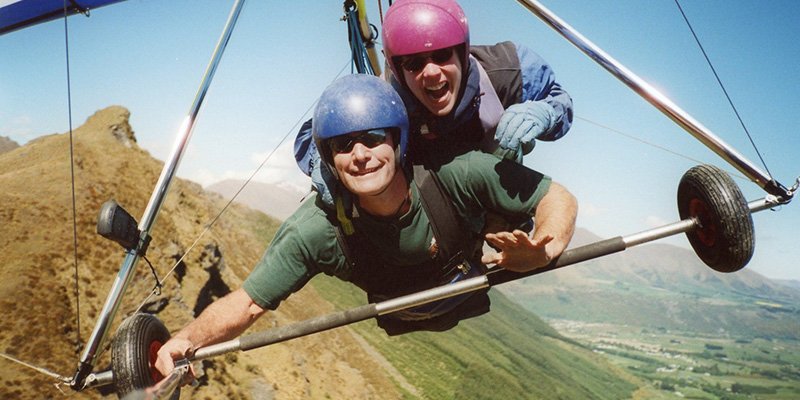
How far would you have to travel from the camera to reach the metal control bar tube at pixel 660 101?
9.42ft

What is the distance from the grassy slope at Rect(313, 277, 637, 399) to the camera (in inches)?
2410

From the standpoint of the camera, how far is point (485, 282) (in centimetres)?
231

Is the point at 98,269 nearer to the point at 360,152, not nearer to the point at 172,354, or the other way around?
the point at 172,354

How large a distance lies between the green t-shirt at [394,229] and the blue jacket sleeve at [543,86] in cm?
68

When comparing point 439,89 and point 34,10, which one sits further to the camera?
Result: point 34,10

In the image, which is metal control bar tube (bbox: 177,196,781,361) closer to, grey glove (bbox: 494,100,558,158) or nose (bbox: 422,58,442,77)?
grey glove (bbox: 494,100,558,158)

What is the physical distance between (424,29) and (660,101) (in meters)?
1.74

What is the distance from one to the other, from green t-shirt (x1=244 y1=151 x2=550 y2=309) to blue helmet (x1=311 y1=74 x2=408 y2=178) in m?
0.32

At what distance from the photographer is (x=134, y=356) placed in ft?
7.66

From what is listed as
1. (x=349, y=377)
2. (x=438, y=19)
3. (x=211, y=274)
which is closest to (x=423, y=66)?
(x=438, y=19)

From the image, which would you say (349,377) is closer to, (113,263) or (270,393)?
(270,393)

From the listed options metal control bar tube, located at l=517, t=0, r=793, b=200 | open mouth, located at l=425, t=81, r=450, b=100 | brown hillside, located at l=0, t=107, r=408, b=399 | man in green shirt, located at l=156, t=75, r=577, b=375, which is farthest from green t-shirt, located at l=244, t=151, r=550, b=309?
brown hillside, located at l=0, t=107, r=408, b=399

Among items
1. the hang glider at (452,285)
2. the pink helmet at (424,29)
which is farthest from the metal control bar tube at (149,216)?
the pink helmet at (424,29)

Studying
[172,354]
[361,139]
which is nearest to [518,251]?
[361,139]
